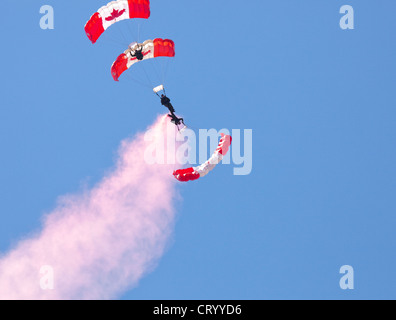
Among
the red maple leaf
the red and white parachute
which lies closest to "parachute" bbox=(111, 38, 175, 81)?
the red maple leaf

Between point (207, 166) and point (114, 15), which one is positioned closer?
point (114, 15)

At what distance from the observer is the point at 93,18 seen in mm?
42438

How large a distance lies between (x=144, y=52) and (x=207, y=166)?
718cm

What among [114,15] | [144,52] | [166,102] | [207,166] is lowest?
[207,166]

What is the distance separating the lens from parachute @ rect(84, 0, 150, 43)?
42.7 meters

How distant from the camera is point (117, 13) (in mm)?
43125

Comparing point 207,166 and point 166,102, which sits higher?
point 166,102

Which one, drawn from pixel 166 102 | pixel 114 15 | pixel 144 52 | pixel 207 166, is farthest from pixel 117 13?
pixel 207 166

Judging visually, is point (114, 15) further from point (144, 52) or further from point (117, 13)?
point (144, 52)

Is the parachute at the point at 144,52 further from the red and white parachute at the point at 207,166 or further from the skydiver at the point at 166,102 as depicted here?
the red and white parachute at the point at 207,166

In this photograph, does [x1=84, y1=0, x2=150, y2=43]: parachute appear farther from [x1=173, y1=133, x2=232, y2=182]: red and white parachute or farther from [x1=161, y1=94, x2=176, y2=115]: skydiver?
[x1=173, y1=133, x2=232, y2=182]: red and white parachute

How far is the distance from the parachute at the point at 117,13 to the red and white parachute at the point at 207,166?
26.6ft

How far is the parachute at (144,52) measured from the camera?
43.8 meters
